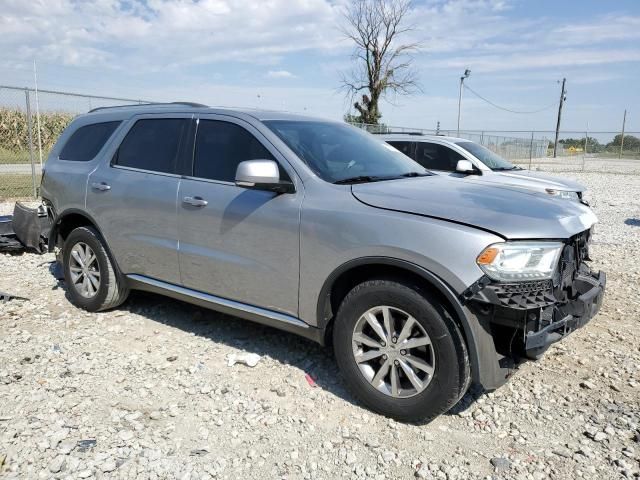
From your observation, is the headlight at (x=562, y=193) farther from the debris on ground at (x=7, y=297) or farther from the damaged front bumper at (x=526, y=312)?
the debris on ground at (x=7, y=297)

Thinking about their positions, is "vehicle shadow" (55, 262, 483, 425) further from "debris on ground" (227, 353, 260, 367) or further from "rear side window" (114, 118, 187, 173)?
"rear side window" (114, 118, 187, 173)

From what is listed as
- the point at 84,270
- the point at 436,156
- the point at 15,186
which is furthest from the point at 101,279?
the point at 15,186

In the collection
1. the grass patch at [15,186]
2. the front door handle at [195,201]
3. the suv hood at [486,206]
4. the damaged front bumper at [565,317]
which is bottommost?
the grass patch at [15,186]

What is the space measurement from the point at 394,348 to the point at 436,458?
622 mm

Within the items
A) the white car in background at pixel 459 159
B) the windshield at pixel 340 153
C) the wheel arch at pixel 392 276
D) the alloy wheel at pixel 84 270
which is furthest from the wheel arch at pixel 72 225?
the white car in background at pixel 459 159

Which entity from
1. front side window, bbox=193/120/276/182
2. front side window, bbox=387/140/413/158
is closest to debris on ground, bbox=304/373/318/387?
front side window, bbox=193/120/276/182

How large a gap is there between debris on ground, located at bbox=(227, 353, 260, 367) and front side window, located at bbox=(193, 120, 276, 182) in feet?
4.31

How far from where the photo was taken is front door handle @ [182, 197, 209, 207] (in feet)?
12.8

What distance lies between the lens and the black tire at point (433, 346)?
2.89 metres

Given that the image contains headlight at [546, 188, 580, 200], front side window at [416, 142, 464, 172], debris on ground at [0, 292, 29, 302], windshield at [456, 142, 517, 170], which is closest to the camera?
debris on ground at [0, 292, 29, 302]

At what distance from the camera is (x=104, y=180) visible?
464cm

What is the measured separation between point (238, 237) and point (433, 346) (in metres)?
1.54

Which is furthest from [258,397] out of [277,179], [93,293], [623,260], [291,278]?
[623,260]

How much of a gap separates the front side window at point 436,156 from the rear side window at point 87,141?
5578mm
